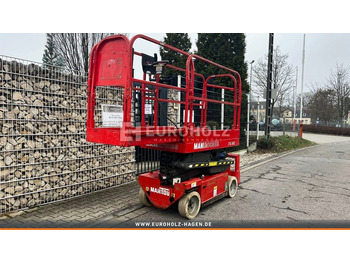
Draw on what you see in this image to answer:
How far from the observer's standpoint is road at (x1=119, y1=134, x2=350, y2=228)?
4.33 metres

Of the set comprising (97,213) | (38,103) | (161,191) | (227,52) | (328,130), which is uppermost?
(227,52)

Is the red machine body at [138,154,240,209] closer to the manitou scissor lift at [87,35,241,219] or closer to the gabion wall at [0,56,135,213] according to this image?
the manitou scissor lift at [87,35,241,219]

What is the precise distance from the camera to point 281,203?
5.25m

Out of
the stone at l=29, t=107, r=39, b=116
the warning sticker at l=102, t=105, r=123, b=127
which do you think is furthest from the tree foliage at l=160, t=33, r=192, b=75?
the stone at l=29, t=107, r=39, b=116

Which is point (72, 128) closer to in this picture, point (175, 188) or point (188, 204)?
point (175, 188)

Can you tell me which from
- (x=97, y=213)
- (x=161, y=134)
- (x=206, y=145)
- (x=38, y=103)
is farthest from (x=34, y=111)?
(x=206, y=145)

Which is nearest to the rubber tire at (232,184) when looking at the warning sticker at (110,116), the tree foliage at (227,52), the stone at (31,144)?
the warning sticker at (110,116)

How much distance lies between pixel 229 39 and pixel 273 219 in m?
13.7

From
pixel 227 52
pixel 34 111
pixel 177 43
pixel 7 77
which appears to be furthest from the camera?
pixel 177 43

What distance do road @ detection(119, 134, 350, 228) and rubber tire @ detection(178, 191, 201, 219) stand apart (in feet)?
0.40

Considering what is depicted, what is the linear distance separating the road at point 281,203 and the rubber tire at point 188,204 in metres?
0.12

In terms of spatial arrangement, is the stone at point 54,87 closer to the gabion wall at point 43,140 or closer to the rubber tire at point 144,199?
the gabion wall at point 43,140

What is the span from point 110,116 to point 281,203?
411cm

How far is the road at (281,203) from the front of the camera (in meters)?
4.33
